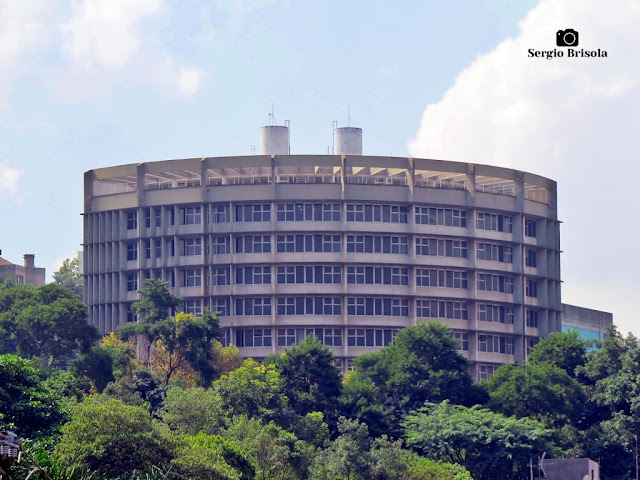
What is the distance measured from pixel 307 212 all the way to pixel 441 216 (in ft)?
40.4

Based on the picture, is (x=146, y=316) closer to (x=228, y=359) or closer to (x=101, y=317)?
(x=228, y=359)

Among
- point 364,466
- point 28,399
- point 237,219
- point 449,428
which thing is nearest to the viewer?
point 28,399

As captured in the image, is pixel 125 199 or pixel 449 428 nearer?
pixel 449 428

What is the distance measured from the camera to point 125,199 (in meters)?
142

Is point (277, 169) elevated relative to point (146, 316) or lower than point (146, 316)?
elevated

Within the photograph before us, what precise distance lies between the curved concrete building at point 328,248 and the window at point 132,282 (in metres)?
0.17

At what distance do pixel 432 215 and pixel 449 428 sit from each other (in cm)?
3119

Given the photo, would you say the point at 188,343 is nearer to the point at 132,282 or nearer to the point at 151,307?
the point at 151,307

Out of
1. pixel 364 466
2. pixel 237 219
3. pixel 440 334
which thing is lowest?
pixel 364 466

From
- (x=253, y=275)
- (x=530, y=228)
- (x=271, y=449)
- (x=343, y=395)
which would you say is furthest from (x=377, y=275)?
(x=271, y=449)

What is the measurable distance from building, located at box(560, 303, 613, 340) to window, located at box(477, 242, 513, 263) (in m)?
26.2

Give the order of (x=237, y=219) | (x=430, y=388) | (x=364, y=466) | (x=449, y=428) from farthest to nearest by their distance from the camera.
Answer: (x=237, y=219)
(x=430, y=388)
(x=449, y=428)
(x=364, y=466)

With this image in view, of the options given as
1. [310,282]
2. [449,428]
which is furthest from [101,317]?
[449,428]

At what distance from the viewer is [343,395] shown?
386 feet
